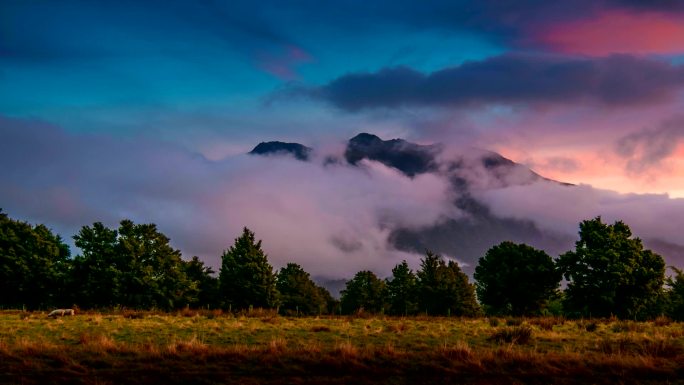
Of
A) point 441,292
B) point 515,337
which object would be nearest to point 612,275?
point 441,292

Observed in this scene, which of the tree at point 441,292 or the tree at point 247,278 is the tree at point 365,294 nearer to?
the tree at point 441,292

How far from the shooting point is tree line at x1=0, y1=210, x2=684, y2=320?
191 ft

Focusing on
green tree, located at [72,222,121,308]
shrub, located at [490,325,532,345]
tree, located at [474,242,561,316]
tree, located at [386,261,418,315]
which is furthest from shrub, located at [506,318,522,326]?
tree, located at [386,261,418,315]

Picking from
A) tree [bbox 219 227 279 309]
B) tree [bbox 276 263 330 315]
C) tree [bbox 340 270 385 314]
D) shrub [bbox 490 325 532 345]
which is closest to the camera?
shrub [bbox 490 325 532 345]

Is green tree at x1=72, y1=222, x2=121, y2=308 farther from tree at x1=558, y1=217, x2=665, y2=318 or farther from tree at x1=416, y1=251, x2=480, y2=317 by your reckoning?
tree at x1=558, y1=217, x2=665, y2=318

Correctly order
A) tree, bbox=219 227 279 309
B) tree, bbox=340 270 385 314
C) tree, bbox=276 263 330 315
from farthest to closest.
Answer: tree, bbox=340 270 385 314
tree, bbox=276 263 330 315
tree, bbox=219 227 279 309

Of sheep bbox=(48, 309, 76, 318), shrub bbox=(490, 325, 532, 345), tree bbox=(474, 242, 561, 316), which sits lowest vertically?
sheep bbox=(48, 309, 76, 318)

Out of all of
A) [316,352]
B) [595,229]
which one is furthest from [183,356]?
[595,229]

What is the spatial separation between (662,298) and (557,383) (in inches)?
2157

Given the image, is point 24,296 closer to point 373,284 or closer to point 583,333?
point 373,284

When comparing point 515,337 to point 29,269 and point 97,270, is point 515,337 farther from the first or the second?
point 29,269

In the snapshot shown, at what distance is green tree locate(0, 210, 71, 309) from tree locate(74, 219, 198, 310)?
3140 mm

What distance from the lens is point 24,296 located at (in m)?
68.8

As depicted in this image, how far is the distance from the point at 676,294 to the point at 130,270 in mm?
62948
